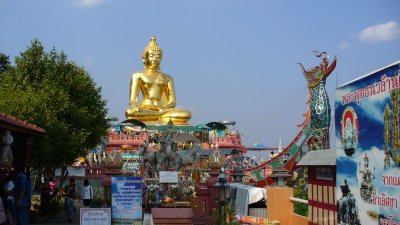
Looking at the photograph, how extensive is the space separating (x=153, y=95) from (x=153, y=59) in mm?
2656

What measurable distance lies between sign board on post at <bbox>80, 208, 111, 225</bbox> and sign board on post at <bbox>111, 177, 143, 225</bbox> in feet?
2.15

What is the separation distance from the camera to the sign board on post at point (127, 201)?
11625 millimetres

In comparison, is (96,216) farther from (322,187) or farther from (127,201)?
(322,187)

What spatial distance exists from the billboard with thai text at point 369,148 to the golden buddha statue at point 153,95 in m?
30.3

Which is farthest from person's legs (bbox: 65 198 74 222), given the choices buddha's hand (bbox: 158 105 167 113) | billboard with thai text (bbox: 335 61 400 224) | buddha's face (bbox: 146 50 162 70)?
buddha's face (bbox: 146 50 162 70)

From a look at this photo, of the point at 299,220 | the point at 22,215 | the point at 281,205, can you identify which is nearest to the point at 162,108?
the point at 281,205

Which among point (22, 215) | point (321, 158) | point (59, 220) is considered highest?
point (321, 158)

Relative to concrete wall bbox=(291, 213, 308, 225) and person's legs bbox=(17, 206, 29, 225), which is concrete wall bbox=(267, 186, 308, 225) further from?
person's legs bbox=(17, 206, 29, 225)

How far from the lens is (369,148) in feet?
22.3

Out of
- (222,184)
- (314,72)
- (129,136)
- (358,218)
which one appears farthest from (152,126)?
(358,218)

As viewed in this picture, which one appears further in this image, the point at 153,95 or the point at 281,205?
the point at 153,95

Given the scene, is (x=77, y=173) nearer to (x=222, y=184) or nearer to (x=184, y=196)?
(x=184, y=196)

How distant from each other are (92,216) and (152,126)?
25314 mm

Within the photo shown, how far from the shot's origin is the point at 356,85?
7.23m
